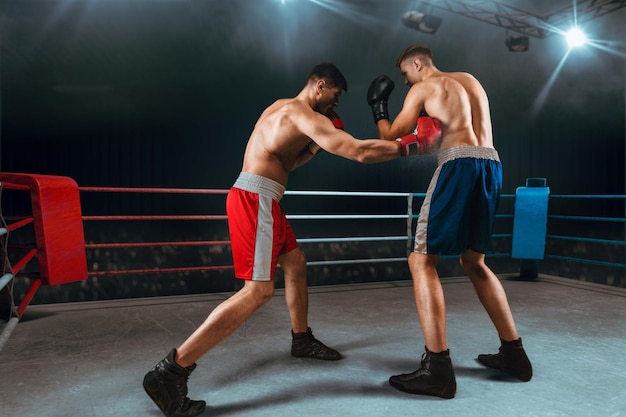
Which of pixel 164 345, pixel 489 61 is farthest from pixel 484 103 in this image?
pixel 489 61

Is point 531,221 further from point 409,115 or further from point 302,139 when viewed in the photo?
point 302,139

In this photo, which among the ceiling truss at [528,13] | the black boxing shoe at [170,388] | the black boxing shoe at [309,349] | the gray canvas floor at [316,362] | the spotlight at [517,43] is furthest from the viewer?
the spotlight at [517,43]

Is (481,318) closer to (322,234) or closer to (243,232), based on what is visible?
(243,232)

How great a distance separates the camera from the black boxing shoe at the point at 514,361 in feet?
5.18

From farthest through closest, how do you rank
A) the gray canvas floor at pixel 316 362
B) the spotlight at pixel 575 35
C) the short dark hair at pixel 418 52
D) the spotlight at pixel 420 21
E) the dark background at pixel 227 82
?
the spotlight at pixel 575 35 → the spotlight at pixel 420 21 → the dark background at pixel 227 82 → the short dark hair at pixel 418 52 → the gray canvas floor at pixel 316 362

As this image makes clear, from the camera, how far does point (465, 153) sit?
60.8 inches

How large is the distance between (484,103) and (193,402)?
149 centimetres

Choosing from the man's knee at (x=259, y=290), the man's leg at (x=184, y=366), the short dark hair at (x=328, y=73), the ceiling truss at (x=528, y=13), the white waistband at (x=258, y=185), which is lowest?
the man's leg at (x=184, y=366)

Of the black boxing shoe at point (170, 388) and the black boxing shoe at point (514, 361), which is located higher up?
the black boxing shoe at point (170, 388)

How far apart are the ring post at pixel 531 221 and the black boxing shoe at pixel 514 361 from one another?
7.20ft

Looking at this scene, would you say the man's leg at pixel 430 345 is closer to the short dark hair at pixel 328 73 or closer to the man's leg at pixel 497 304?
the man's leg at pixel 497 304

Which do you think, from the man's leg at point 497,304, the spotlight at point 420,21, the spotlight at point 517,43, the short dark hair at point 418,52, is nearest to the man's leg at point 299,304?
the man's leg at point 497,304

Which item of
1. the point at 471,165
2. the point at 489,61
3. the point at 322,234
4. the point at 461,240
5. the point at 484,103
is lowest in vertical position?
the point at 322,234

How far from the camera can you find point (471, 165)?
1523 mm
